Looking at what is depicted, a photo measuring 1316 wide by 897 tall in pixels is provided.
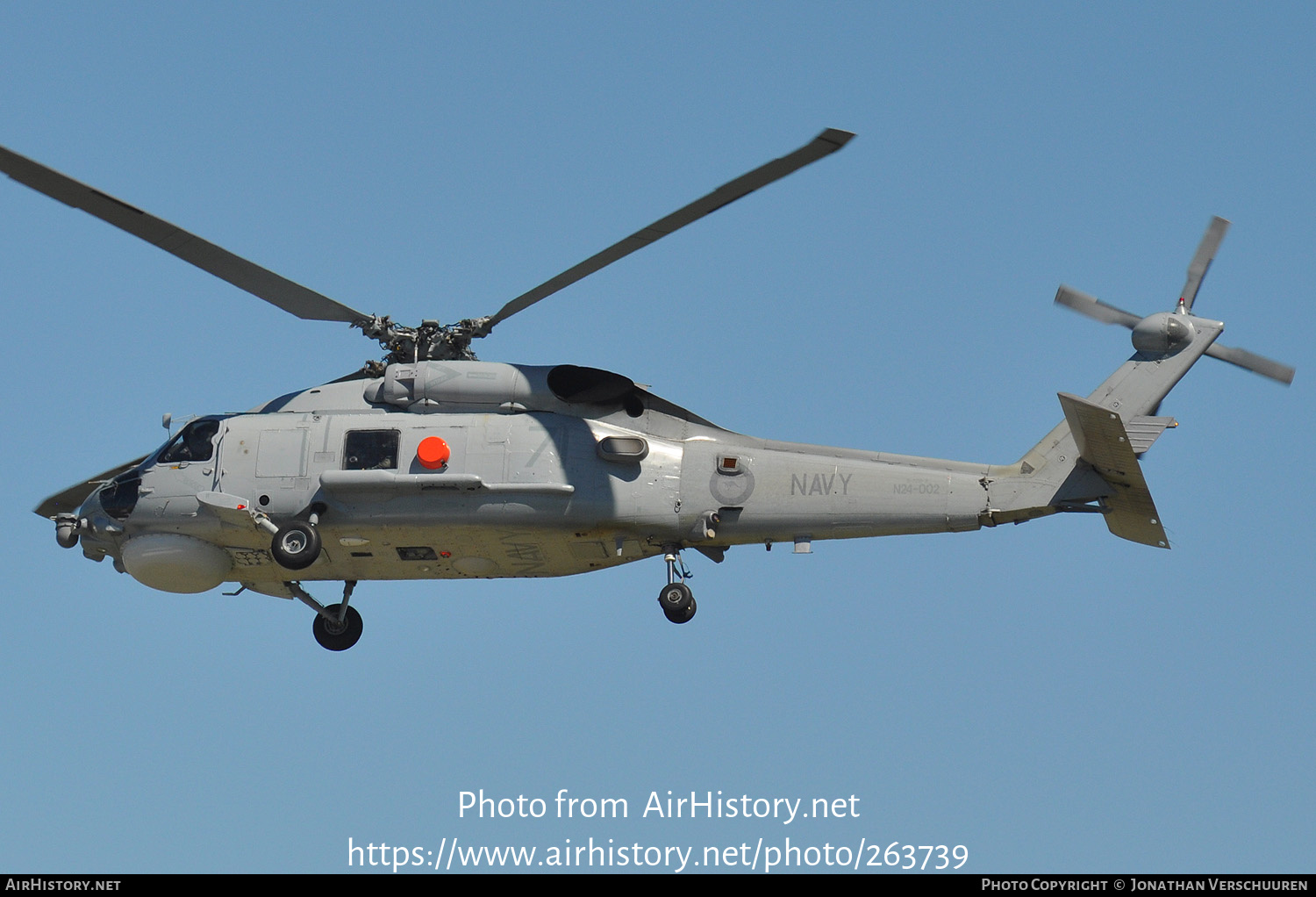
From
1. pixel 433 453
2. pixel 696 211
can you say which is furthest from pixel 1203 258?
pixel 433 453

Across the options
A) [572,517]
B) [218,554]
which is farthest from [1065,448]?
[218,554]

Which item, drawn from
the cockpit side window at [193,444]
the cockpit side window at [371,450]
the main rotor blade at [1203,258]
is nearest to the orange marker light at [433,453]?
the cockpit side window at [371,450]

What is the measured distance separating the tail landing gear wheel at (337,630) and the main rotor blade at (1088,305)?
10417mm

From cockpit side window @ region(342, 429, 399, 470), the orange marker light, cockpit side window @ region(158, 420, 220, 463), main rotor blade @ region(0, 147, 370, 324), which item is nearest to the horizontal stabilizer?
the orange marker light

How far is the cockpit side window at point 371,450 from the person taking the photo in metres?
21.6

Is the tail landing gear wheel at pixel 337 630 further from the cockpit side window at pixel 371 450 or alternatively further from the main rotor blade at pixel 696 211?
the main rotor blade at pixel 696 211

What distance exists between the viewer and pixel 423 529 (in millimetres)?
21469

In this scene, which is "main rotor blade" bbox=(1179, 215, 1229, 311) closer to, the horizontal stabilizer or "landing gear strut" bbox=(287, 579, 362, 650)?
the horizontal stabilizer

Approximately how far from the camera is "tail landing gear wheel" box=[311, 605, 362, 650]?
77.9 ft

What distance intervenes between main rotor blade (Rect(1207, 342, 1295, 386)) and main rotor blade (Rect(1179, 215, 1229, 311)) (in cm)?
70

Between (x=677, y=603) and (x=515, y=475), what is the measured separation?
255 centimetres

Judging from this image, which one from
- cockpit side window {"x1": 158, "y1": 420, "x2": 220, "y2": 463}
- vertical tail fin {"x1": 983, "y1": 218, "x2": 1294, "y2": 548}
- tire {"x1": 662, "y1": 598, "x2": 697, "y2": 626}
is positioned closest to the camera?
vertical tail fin {"x1": 983, "y1": 218, "x2": 1294, "y2": 548}

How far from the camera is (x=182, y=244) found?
21.2 m

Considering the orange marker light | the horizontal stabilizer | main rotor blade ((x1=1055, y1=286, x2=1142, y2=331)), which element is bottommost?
the horizontal stabilizer
